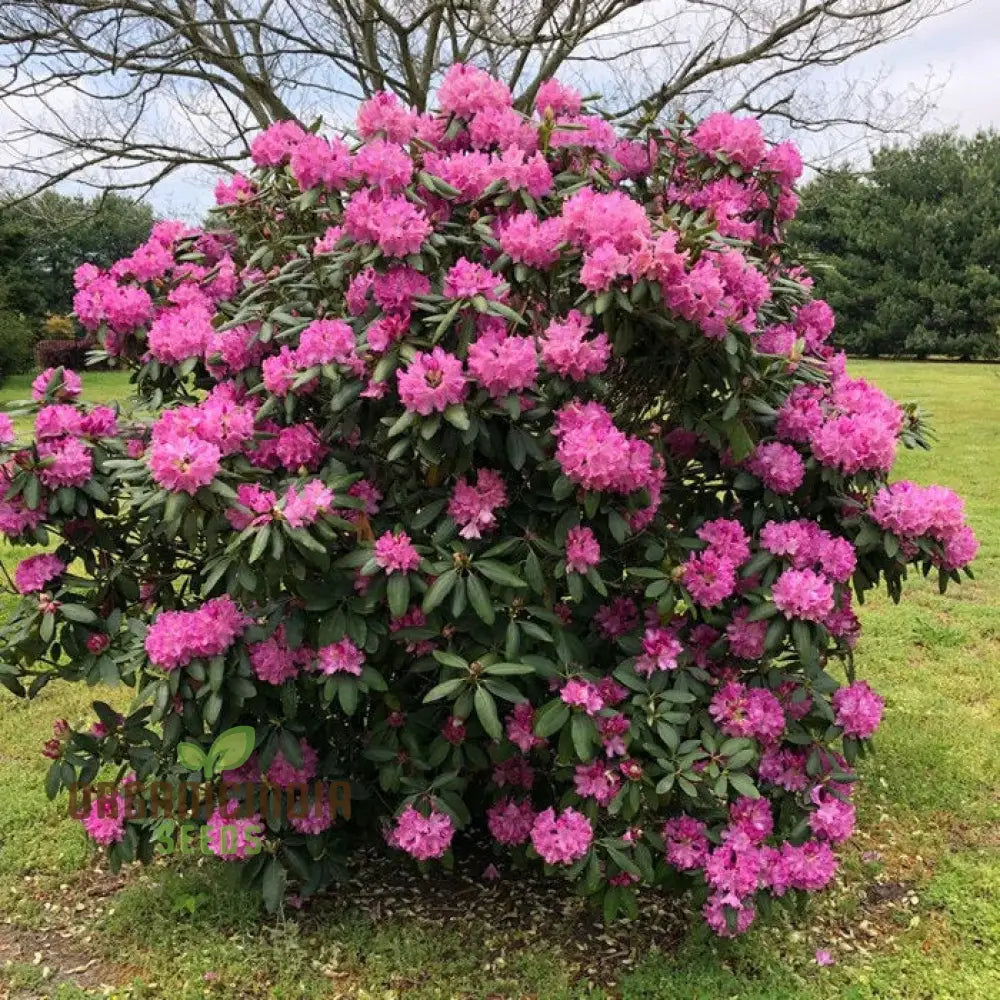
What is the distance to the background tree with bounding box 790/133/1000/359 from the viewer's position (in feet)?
73.4


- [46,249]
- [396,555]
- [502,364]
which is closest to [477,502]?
[396,555]

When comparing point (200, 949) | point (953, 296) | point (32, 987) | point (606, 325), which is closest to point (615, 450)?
point (606, 325)

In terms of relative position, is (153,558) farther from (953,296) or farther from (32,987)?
(953,296)

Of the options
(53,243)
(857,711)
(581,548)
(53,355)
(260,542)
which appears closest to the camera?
(260,542)

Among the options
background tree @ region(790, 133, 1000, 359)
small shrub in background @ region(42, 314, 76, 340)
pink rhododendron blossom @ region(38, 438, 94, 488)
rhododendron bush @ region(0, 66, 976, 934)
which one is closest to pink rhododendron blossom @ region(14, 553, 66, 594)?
rhododendron bush @ region(0, 66, 976, 934)

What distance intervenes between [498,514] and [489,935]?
112cm

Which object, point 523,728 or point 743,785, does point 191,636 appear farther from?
point 743,785

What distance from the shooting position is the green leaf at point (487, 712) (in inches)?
77.5

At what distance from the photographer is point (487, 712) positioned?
6.47 feet

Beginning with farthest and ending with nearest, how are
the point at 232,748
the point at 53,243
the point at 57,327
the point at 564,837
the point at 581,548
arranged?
the point at 57,327
the point at 53,243
the point at 232,748
the point at 564,837
the point at 581,548

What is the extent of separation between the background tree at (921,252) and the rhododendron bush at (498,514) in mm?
21134

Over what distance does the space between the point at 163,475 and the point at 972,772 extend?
282 centimetres

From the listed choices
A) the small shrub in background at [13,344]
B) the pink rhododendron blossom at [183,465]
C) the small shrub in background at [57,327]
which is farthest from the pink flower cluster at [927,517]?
the small shrub in background at [57,327]

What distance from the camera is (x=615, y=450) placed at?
1906 millimetres
